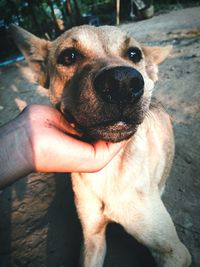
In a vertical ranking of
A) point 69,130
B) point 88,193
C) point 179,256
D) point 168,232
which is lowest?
point 179,256

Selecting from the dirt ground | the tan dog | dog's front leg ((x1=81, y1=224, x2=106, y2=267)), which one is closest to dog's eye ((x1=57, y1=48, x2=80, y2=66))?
the tan dog

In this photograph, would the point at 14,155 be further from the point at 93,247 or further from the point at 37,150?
the point at 93,247

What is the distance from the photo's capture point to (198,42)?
938 cm

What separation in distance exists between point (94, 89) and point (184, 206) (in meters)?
2.33

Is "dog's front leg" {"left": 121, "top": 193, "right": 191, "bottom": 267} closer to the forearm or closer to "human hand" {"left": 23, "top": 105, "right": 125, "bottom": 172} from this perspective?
"human hand" {"left": 23, "top": 105, "right": 125, "bottom": 172}

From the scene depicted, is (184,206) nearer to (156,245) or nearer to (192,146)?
(156,245)

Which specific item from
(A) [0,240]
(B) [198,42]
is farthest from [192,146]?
(B) [198,42]

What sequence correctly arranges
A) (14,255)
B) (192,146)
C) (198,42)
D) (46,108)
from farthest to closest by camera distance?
(198,42)
(192,146)
(14,255)
(46,108)

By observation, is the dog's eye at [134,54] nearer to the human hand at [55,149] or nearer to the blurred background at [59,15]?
the human hand at [55,149]

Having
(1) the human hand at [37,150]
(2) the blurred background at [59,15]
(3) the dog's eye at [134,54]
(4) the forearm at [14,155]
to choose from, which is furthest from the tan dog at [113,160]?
(2) the blurred background at [59,15]

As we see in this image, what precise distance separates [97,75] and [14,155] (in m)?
0.86

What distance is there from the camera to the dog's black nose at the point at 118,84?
1.96 meters

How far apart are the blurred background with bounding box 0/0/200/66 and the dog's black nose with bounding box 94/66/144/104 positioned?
12.6 meters

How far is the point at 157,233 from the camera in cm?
273
